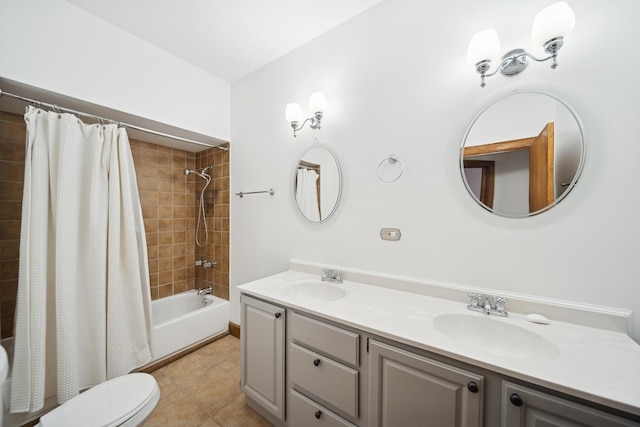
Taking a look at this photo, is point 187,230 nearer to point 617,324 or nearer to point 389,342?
point 389,342

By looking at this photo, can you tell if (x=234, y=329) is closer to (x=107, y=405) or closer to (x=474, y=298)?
(x=107, y=405)

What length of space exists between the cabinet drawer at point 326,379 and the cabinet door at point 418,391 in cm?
10

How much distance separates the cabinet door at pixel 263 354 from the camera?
1.32 meters

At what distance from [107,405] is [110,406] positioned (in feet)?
0.07

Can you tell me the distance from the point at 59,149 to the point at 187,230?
146cm

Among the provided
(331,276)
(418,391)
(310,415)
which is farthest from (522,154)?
(310,415)

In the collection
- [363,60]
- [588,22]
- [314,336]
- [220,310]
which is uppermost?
[363,60]

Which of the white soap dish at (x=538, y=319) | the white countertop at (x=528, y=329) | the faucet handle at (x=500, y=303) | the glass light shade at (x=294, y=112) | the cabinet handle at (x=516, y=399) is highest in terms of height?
the glass light shade at (x=294, y=112)

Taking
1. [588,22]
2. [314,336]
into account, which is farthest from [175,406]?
[588,22]

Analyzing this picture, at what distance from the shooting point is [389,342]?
0.96 metres

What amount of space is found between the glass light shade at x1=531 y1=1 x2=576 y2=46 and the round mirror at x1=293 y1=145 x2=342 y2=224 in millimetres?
1185

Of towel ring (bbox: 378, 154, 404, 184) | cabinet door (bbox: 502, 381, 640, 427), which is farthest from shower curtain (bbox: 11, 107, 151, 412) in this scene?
cabinet door (bbox: 502, 381, 640, 427)

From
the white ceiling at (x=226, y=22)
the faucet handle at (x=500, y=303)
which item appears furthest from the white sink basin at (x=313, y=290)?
the white ceiling at (x=226, y=22)

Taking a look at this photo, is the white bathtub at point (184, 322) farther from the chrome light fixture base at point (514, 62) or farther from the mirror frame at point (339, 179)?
the chrome light fixture base at point (514, 62)
